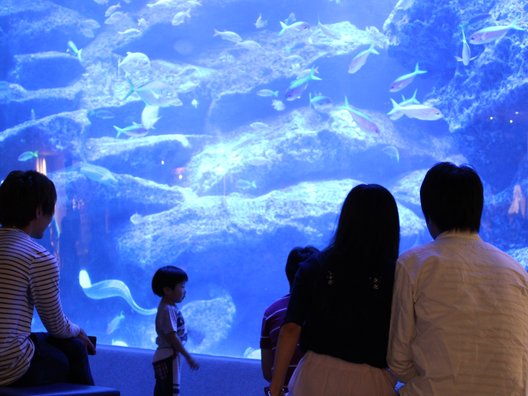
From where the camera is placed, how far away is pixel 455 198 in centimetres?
188

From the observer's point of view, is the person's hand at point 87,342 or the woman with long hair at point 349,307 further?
the person's hand at point 87,342

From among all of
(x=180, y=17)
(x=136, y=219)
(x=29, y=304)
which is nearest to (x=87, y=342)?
(x=29, y=304)

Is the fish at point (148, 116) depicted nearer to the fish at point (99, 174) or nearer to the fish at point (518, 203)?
the fish at point (99, 174)

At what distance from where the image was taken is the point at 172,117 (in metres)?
18.0

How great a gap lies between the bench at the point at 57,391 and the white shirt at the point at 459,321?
1.07 metres

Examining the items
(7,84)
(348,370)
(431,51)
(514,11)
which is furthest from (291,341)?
(7,84)

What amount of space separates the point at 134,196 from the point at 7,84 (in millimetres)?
6036

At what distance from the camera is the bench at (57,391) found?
1964 mm

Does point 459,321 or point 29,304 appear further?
point 29,304

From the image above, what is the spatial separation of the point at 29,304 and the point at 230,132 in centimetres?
1387

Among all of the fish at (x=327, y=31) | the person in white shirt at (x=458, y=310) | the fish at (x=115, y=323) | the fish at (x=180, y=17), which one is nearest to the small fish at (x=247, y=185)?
the fish at (x=115, y=323)

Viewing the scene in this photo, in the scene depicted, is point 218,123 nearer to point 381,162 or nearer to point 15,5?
point 381,162

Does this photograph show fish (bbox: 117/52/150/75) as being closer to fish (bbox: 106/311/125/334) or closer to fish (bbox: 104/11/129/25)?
fish (bbox: 104/11/129/25)

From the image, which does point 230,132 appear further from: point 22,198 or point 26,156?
point 22,198
